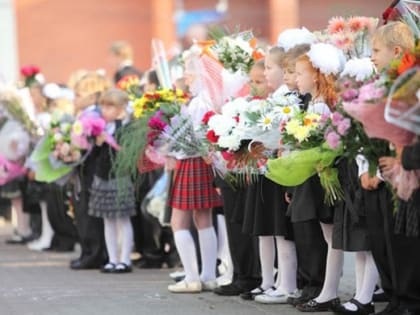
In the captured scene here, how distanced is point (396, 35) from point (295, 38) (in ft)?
4.47

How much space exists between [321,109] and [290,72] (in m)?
0.69

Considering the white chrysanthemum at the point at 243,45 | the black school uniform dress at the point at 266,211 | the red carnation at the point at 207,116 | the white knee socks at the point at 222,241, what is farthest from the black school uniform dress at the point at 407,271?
the white knee socks at the point at 222,241

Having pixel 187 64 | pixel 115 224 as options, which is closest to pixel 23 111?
pixel 115 224

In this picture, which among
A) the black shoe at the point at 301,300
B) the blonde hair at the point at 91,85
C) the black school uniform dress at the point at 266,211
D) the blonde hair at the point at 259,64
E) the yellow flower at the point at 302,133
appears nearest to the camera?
the yellow flower at the point at 302,133

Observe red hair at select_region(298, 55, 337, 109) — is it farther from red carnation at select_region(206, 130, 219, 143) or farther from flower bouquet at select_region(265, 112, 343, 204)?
red carnation at select_region(206, 130, 219, 143)

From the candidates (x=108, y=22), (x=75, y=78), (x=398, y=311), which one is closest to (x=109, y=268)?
(x=75, y=78)

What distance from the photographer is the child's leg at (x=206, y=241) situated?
9.76 m

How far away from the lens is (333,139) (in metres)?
7.08

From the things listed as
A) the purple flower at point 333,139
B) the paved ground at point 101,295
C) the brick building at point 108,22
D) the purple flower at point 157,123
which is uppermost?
the brick building at point 108,22

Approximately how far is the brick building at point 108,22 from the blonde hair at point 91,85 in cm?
1729

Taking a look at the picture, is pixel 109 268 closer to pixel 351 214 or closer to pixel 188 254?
pixel 188 254

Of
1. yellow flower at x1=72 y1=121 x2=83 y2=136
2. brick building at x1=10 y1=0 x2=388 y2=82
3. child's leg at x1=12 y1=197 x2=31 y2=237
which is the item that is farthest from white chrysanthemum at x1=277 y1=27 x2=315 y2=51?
brick building at x1=10 y1=0 x2=388 y2=82

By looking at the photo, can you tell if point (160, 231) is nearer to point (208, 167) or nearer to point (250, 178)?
point (208, 167)

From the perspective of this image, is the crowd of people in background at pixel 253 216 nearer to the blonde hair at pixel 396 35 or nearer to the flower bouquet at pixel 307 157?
the blonde hair at pixel 396 35
